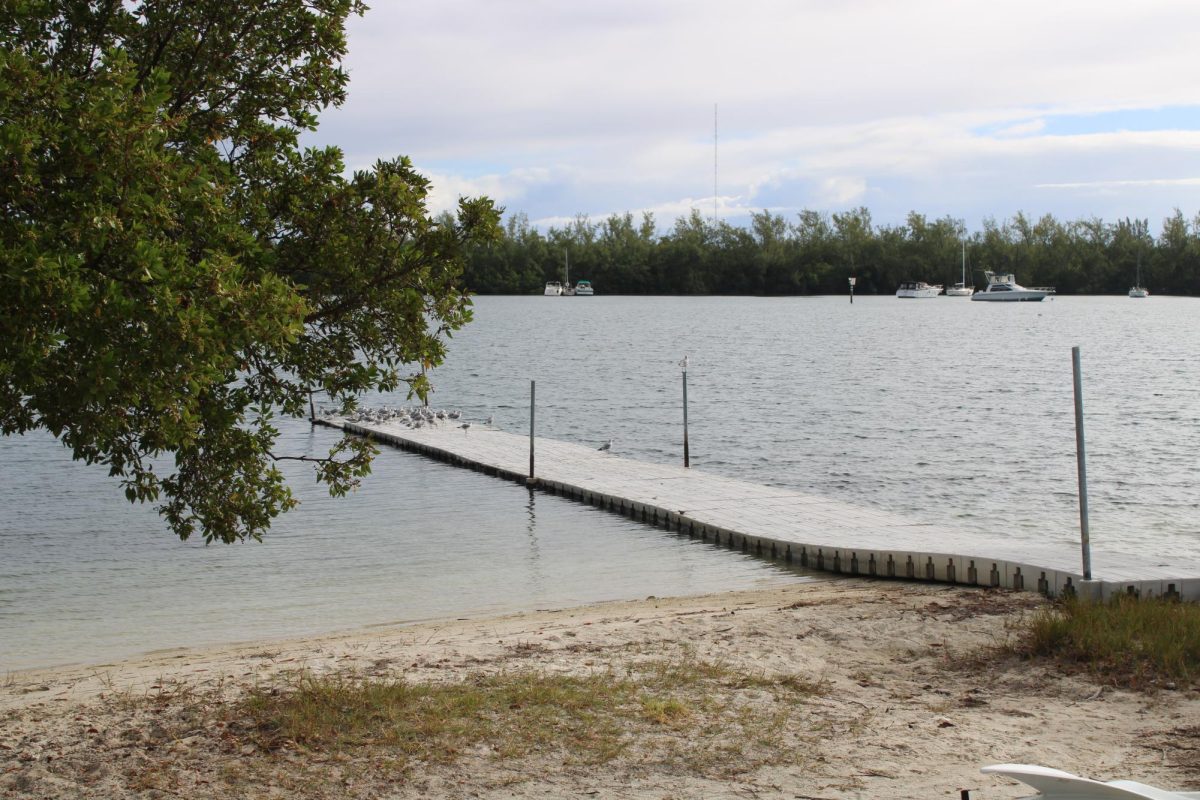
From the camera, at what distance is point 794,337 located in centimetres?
10238

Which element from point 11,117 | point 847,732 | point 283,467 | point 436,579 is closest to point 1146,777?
point 847,732

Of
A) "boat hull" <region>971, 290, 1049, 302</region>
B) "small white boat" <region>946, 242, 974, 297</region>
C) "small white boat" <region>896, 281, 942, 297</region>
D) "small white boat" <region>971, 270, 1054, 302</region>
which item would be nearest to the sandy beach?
"boat hull" <region>971, 290, 1049, 302</region>

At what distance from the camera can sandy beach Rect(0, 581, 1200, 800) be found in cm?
700

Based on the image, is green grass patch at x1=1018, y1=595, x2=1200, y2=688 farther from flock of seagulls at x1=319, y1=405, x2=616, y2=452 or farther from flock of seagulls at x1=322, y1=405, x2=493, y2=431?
flock of seagulls at x1=322, y1=405, x2=493, y2=431

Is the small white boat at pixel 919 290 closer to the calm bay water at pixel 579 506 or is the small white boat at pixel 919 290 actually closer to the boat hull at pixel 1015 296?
the boat hull at pixel 1015 296

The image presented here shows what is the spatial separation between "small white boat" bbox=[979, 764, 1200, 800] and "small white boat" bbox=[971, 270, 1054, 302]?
17710cm

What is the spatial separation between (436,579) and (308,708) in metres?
7.91

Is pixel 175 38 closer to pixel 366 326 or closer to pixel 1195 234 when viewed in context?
pixel 366 326

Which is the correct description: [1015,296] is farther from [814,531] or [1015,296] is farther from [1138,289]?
[814,531]

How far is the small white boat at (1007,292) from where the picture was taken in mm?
172750

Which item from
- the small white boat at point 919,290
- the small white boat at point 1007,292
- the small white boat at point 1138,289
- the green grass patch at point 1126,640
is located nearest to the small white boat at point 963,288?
the small white boat at point 919,290

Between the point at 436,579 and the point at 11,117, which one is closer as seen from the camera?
the point at 11,117

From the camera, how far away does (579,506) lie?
21.4m

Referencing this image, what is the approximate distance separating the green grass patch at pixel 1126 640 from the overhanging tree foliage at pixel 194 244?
216 inches
